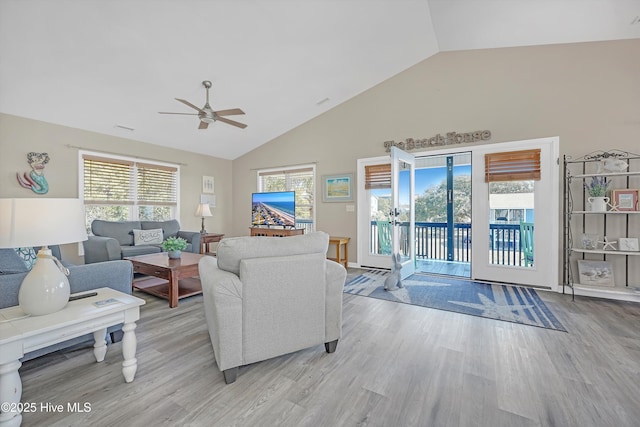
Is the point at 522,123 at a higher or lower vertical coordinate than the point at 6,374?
higher

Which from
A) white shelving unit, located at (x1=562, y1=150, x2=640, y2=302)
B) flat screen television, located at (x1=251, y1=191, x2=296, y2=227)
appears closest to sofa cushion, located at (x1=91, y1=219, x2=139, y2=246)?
flat screen television, located at (x1=251, y1=191, x2=296, y2=227)

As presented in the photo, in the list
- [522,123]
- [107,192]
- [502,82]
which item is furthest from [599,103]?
[107,192]

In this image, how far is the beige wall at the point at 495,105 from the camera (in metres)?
3.40

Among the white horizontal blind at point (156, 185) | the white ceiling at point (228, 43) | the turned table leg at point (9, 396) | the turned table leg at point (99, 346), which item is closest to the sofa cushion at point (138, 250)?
the white horizontal blind at point (156, 185)

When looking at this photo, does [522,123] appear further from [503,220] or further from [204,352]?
[204,352]

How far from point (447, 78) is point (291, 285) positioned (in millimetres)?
4163

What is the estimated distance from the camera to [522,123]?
12.6ft

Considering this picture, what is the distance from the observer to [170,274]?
313 centimetres

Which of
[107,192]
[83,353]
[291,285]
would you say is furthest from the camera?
[107,192]

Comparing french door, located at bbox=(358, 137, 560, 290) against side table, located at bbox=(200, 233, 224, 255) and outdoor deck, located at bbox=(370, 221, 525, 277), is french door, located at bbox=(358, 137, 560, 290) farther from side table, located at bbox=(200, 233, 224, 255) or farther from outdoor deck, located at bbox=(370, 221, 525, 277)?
side table, located at bbox=(200, 233, 224, 255)

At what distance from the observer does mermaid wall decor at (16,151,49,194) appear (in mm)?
3891

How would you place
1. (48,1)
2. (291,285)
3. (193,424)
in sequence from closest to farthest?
(193,424)
(291,285)
(48,1)

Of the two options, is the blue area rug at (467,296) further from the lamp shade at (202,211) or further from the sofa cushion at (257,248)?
the lamp shade at (202,211)

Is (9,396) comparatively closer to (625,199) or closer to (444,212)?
(625,199)
